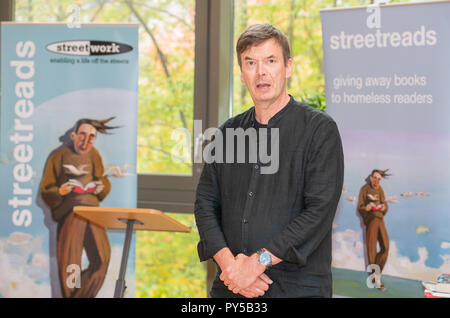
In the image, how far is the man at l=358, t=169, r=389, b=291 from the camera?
3131 mm

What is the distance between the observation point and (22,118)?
357 cm

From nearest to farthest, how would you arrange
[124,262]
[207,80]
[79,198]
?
[124,262], [79,198], [207,80]

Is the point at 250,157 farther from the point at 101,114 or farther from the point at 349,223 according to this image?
the point at 101,114

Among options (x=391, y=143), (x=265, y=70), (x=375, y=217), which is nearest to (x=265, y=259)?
(x=265, y=70)

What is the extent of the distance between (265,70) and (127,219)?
42.3 inches

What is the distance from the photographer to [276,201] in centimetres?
216

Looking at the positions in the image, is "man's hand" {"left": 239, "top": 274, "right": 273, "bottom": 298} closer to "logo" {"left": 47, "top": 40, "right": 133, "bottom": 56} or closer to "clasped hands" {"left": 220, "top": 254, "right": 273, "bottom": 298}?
"clasped hands" {"left": 220, "top": 254, "right": 273, "bottom": 298}

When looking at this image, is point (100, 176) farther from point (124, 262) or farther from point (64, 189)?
point (124, 262)

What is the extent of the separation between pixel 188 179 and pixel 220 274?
1867mm

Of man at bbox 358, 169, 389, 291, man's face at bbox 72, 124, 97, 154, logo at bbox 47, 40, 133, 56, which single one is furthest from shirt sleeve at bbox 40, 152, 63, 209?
man at bbox 358, 169, 389, 291

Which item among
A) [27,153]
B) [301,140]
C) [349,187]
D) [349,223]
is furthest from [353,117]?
[27,153]

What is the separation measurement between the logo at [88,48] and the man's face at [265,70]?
5.03ft

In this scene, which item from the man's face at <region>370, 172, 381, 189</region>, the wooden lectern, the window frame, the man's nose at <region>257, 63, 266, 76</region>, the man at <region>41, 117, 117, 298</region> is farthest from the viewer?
the window frame

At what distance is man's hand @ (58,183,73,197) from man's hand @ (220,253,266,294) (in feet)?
5.58
